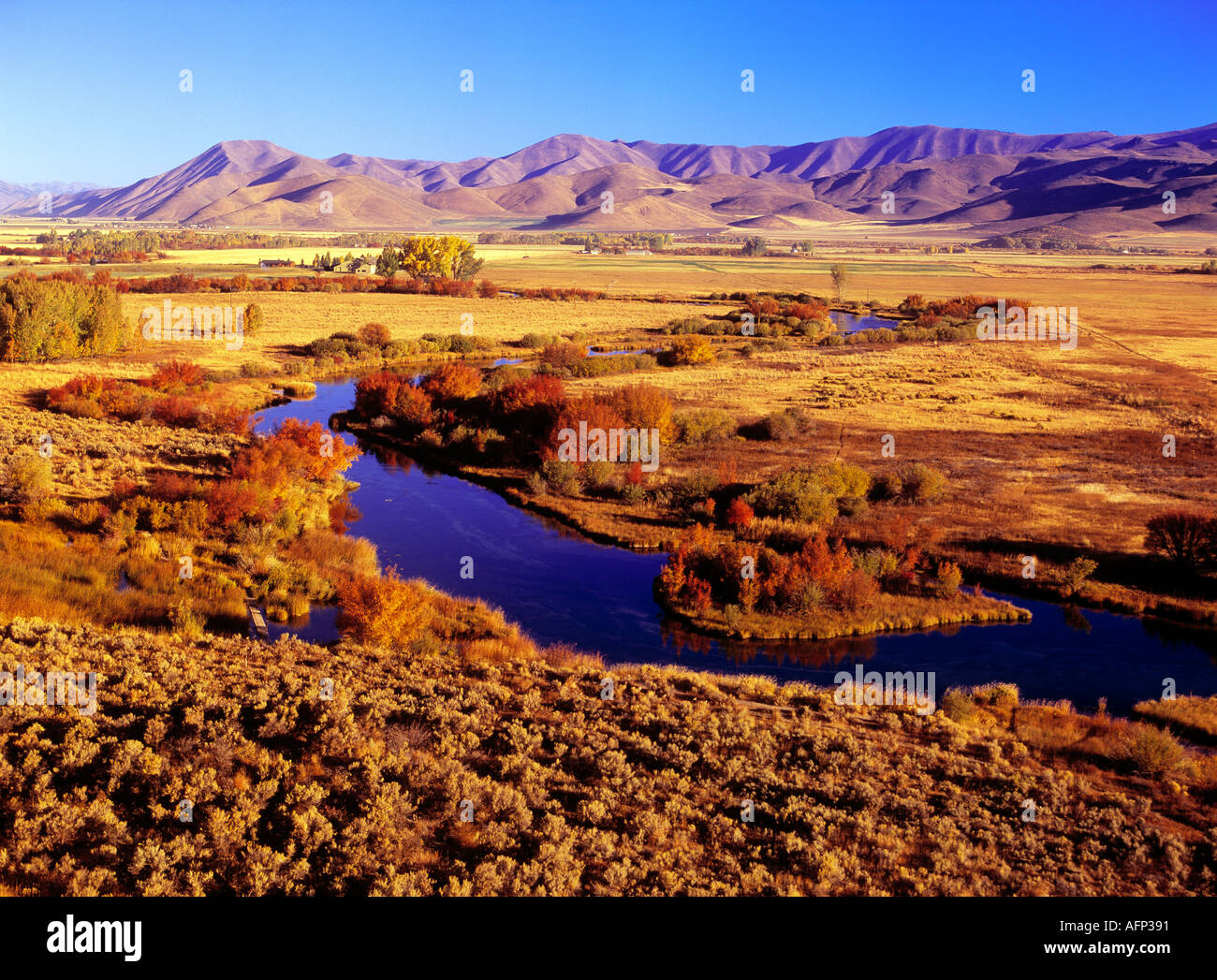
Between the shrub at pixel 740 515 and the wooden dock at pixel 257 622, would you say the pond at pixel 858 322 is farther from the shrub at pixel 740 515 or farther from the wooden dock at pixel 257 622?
the wooden dock at pixel 257 622

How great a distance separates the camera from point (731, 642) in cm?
2062

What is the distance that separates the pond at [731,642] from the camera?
1897cm

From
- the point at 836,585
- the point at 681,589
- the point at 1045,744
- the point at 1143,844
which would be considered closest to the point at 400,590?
the point at 681,589

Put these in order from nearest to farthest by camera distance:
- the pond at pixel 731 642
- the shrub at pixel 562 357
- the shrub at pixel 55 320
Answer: the pond at pixel 731 642 → the shrub at pixel 55 320 → the shrub at pixel 562 357

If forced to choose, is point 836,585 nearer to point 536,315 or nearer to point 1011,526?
point 1011,526

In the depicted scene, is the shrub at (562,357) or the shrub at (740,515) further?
the shrub at (562,357)

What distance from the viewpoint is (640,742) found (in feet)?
45.0

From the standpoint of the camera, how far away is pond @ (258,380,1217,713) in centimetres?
1897

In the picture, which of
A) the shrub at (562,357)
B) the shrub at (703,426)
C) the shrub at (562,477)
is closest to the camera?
the shrub at (562,477)

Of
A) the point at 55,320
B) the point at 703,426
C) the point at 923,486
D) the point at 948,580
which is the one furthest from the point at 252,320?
the point at 948,580

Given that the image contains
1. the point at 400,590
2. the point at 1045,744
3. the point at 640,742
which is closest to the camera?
the point at 640,742

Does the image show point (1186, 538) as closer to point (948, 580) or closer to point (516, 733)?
point (948, 580)

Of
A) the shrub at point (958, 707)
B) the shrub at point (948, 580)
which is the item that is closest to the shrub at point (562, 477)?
the shrub at point (948, 580)
